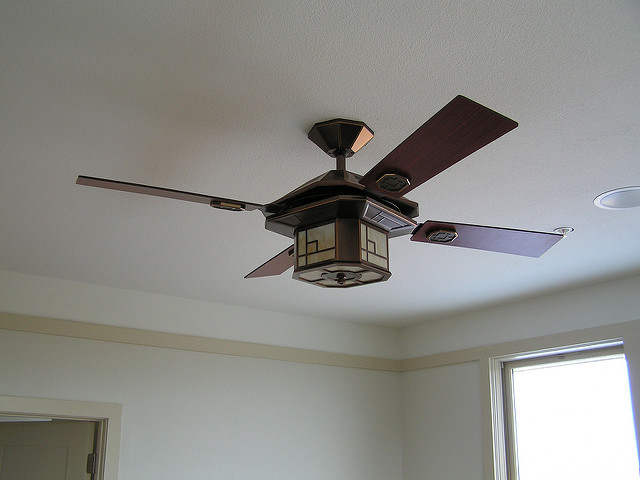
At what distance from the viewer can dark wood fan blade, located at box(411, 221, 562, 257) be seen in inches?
74.9

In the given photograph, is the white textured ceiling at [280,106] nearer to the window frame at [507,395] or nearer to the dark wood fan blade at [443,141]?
the dark wood fan blade at [443,141]

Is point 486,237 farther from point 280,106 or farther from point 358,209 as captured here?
point 280,106

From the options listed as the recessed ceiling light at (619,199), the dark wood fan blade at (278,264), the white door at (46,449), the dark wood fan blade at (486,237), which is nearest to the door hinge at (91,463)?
the white door at (46,449)

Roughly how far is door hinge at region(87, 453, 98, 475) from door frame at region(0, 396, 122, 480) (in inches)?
2.1

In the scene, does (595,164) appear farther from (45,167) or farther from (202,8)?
(45,167)

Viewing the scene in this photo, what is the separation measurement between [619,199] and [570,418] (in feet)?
5.80

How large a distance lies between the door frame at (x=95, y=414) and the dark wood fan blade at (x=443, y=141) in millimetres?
2587

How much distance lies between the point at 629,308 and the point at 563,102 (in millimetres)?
2007

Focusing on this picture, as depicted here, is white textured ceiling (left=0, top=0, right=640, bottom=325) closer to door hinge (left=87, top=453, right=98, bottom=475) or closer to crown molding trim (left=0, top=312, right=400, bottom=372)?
crown molding trim (left=0, top=312, right=400, bottom=372)

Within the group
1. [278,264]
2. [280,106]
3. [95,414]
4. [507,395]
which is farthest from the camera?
[507,395]

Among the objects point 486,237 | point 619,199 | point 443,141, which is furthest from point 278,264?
point 619,199

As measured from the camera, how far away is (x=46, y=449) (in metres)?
3.97

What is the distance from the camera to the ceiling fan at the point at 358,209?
5.13 ft

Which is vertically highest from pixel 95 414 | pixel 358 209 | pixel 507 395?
pixel 358 209
